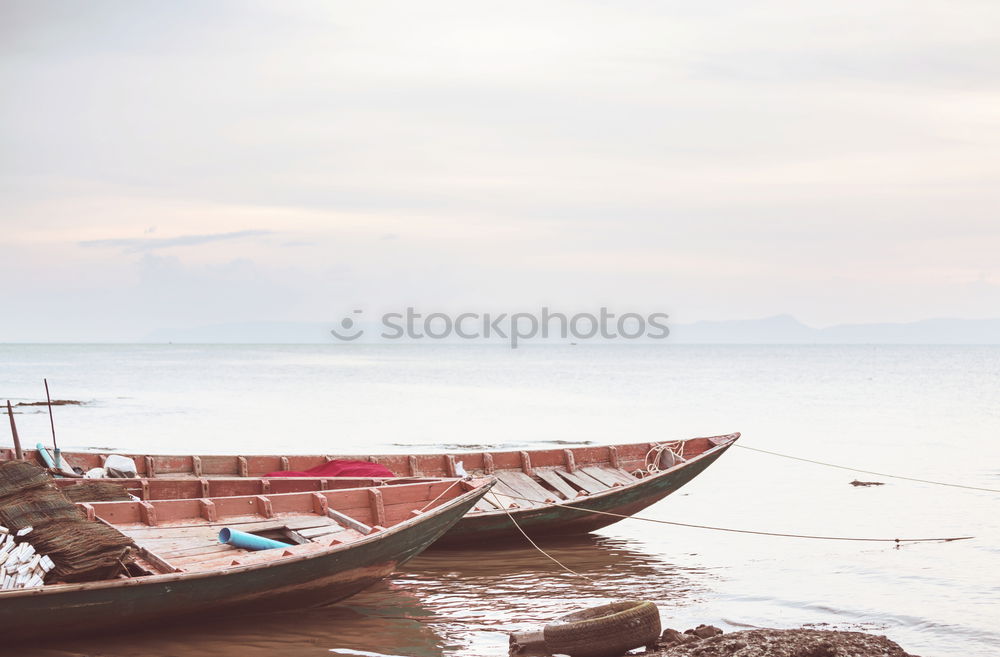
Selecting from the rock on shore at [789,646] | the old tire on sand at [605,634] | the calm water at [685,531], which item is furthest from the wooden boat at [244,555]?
the rock on shore at [789,646]

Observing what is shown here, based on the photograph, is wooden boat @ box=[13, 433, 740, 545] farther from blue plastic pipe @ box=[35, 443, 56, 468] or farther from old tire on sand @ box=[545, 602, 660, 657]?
old tire on sand @ box=[545, 602, 660, 657]

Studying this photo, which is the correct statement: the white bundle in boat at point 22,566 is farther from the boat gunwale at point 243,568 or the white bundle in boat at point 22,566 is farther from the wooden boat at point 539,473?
the wooden boat at point 539,473

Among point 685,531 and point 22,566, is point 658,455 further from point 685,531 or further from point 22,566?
point 22,566

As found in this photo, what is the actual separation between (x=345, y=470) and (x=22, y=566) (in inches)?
223

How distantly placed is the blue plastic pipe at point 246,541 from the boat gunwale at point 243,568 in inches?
22.5

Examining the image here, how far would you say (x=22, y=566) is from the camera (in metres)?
8.12

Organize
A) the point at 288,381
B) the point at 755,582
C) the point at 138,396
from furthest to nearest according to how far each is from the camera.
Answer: the point at 288,381
the point at 138,396
the point at 755,582

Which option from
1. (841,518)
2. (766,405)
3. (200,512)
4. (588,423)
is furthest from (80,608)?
(766,405)

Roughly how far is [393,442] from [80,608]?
2310cm

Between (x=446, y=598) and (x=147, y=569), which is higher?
(x=147, y=569)

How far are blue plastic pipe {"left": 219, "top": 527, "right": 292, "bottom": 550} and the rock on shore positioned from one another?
377 cm

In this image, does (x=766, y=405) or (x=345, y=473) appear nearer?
(x=345, y=473)

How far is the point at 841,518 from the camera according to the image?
17.0 metres

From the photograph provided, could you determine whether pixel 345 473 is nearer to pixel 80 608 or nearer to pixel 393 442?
pixel 80 608
